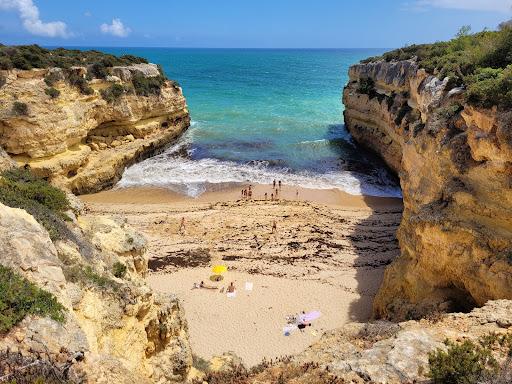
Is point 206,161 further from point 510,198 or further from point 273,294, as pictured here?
point 510,198

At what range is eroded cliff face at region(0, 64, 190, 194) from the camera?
22.4 m

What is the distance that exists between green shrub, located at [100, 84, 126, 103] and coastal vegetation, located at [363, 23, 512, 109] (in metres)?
20.6

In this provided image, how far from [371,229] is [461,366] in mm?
16208

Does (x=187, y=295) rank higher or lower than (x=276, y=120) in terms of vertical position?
lower

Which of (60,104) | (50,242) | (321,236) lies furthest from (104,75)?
(50,242)

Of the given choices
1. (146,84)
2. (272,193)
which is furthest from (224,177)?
(146,84)

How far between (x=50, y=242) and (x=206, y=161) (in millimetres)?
24968

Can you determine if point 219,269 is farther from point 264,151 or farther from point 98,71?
point 264,151

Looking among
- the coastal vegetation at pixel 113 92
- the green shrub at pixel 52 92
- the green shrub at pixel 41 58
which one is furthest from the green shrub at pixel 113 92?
the green shrub at pixel 52 92

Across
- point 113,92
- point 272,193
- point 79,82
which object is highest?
point 79,82

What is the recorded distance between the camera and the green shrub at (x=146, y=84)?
3203 cm

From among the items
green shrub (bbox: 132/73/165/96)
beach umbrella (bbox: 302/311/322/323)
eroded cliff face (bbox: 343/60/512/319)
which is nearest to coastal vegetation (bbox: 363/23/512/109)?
eroded cliff face (bbox: 343/60/512/319)

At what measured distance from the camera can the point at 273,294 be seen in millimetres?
16609

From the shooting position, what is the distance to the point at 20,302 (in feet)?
20.2
